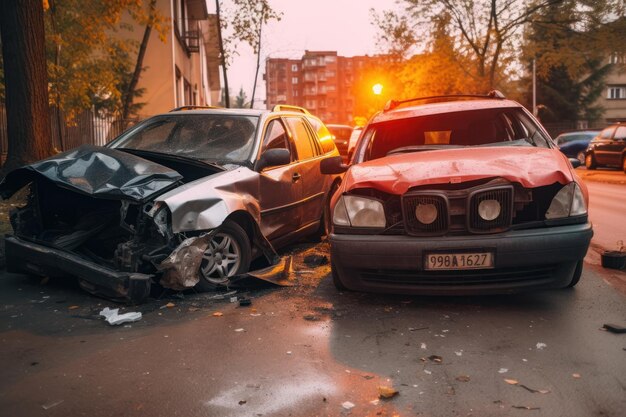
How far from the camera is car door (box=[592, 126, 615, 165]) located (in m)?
22.4

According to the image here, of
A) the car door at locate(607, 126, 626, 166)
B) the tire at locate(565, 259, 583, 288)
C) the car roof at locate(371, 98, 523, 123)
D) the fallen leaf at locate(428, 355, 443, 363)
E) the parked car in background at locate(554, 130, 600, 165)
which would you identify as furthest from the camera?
the parked car in background at locate(554, 130, 600, 165)

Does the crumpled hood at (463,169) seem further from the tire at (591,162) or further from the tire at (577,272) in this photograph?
the tire at (591,162)

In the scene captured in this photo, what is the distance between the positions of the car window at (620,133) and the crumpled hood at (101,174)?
67.0 ft

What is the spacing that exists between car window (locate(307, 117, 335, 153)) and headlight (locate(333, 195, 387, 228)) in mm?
3456

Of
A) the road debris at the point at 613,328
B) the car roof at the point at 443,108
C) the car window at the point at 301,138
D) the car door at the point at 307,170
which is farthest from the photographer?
the car window at the point at 301,138

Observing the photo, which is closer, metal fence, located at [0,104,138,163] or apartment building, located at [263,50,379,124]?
metal fence, located at [0,104,138,163]

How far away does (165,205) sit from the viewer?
15.8ft

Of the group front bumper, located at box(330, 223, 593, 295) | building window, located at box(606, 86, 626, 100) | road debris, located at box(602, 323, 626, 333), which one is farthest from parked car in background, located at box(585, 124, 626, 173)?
building window, located at box(606, 86, 626, 100)

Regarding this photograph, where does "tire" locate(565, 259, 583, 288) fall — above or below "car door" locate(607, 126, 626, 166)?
below

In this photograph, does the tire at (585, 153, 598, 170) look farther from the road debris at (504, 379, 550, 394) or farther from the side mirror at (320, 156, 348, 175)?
the road debris at (504, 379, 550, 394)

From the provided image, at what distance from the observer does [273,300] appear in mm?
5219

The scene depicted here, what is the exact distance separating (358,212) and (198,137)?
8.06 ft

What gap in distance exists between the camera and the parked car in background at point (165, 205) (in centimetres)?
483

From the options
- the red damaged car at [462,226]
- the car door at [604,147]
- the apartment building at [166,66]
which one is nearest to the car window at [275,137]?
the red damaged car at [462,226]
